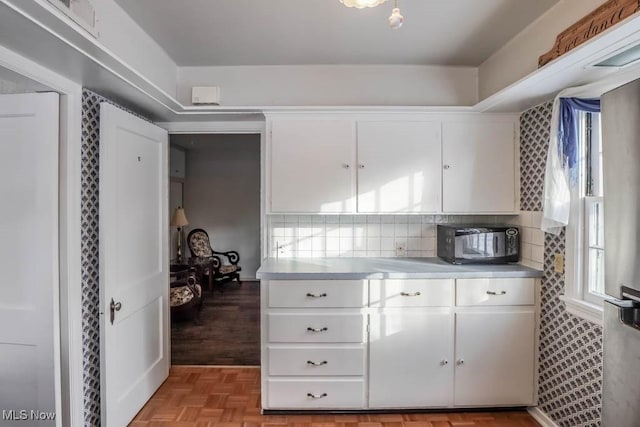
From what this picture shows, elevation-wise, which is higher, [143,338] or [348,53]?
[348,53]

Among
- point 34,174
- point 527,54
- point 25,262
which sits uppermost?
point 527,54

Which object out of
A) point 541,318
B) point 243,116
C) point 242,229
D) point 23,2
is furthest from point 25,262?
point 242,229

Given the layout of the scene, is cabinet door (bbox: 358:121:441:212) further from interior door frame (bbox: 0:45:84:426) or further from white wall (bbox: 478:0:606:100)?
interior door frame (bbox: 0:45:84:426)

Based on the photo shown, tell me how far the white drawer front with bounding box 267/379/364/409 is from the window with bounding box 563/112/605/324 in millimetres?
1427

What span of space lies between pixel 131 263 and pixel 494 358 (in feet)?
8.18

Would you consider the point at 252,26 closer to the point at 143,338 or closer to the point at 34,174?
the point at 34,174

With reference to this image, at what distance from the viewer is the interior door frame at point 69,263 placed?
1.79 m

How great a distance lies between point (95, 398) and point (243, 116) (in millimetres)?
2120

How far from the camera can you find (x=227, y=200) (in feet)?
21.4

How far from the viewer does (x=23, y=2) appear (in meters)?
1.12

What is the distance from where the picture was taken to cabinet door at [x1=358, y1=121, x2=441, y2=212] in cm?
252

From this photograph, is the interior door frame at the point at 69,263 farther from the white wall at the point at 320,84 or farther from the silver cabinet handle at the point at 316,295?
the silver cabinet handle at the point at 316,295

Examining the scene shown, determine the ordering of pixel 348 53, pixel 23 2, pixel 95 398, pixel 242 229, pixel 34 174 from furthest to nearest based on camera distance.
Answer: pixel 242 229 → pixel 348 53 → pixel 95 398 → pixel 34 174 → pixel 23 2

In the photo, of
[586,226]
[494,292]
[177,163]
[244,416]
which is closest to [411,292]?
[494,292]
